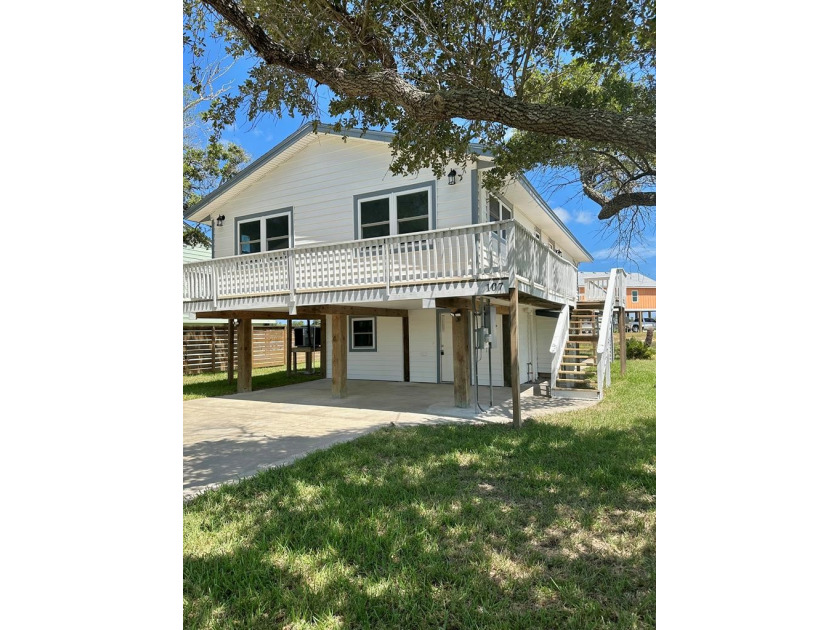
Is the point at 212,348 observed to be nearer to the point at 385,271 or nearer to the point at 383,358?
the point at 383,358

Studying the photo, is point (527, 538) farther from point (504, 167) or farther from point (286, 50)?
point (504, 167)

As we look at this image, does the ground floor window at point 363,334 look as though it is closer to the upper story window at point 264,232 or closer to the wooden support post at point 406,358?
the wooden support post at point 406,358

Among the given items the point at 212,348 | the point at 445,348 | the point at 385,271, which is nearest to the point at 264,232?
the point at 445,348

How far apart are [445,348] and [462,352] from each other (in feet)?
13.6

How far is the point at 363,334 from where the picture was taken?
14.2 metres

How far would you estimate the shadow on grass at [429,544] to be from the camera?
2.60 metres

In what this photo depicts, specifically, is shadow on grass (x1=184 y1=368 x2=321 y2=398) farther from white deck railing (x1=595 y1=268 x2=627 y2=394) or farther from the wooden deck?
white deck railing (x1=595 y1=268 x2=627 y2=394)

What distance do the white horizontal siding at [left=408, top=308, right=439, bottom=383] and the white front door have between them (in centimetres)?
14

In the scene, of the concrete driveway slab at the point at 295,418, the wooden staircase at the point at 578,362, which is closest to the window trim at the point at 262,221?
the concrete driveway slab at the point at 295,418

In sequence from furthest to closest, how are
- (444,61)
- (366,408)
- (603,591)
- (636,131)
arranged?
(366,408) → (444,61) → (636,131) → (603,591)

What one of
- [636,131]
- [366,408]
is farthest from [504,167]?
[366,408]

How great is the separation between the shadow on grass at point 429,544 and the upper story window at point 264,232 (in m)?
9.11
